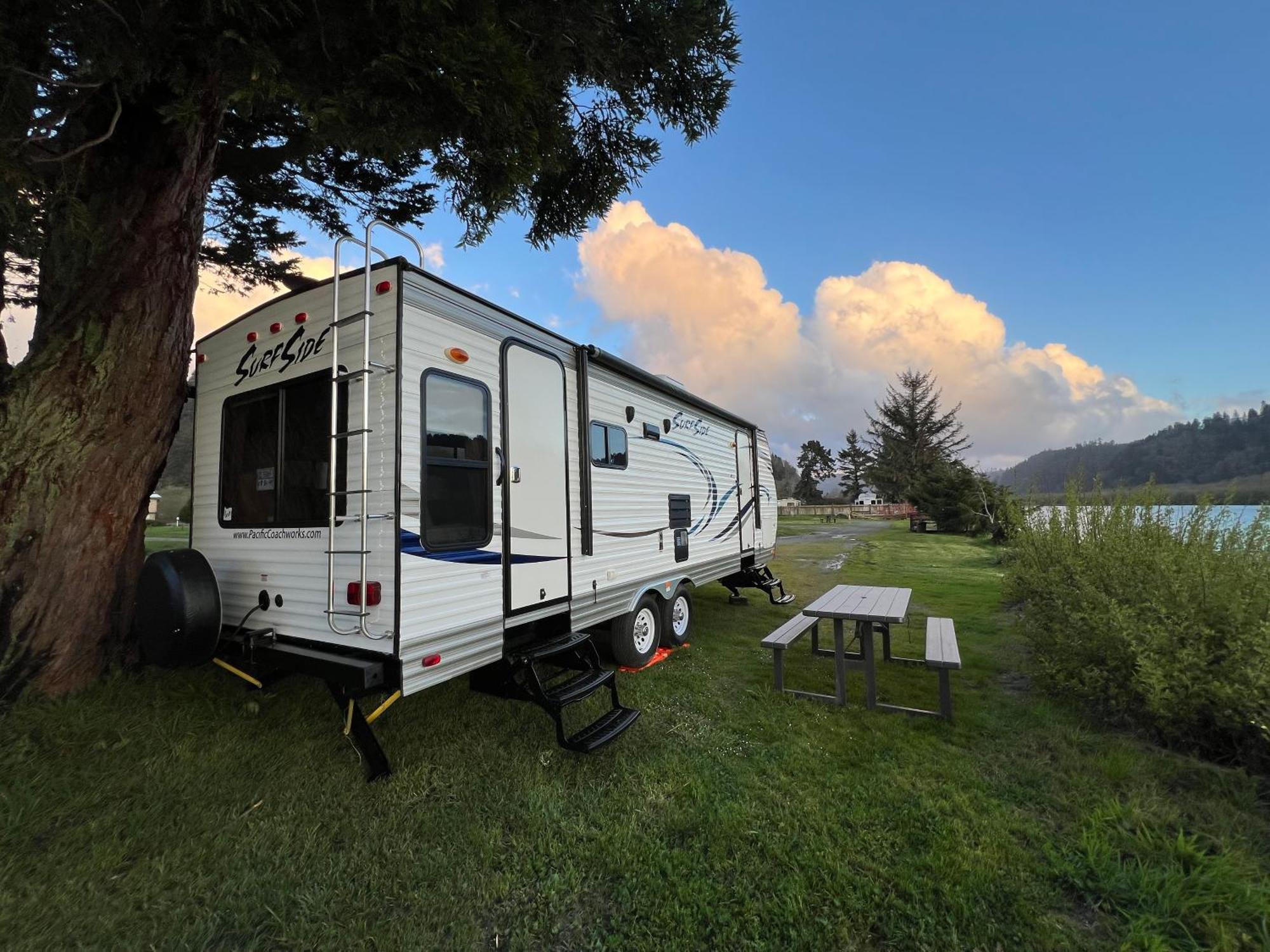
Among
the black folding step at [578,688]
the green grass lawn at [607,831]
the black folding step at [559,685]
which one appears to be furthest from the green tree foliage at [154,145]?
the black folding step at [578,688]

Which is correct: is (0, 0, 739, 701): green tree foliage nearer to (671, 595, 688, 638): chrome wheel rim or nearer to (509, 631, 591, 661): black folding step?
(509, 631, 591, 661): black folding step

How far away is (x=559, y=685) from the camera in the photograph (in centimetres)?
405

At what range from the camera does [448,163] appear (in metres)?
4.52

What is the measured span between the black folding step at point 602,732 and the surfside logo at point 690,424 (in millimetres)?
3607

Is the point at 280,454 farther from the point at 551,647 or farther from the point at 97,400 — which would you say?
the point at 551,647

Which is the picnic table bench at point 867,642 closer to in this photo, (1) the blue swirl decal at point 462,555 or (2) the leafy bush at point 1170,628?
(2) the leafy bush at point 1170,628

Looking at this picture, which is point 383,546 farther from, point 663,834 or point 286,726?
point 663,834

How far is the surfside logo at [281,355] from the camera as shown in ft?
12.1

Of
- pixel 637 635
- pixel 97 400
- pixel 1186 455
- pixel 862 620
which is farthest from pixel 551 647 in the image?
pixel 1186 455

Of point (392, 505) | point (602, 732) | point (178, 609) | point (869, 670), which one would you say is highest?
Answer: point (392, 505)

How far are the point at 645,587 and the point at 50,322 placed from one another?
17.6 ft

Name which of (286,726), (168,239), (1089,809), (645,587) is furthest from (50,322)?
(1089,809)

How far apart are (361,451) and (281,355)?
1.30m

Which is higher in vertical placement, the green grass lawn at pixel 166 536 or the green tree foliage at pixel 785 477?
the green tree foliage at pixel 785 477
